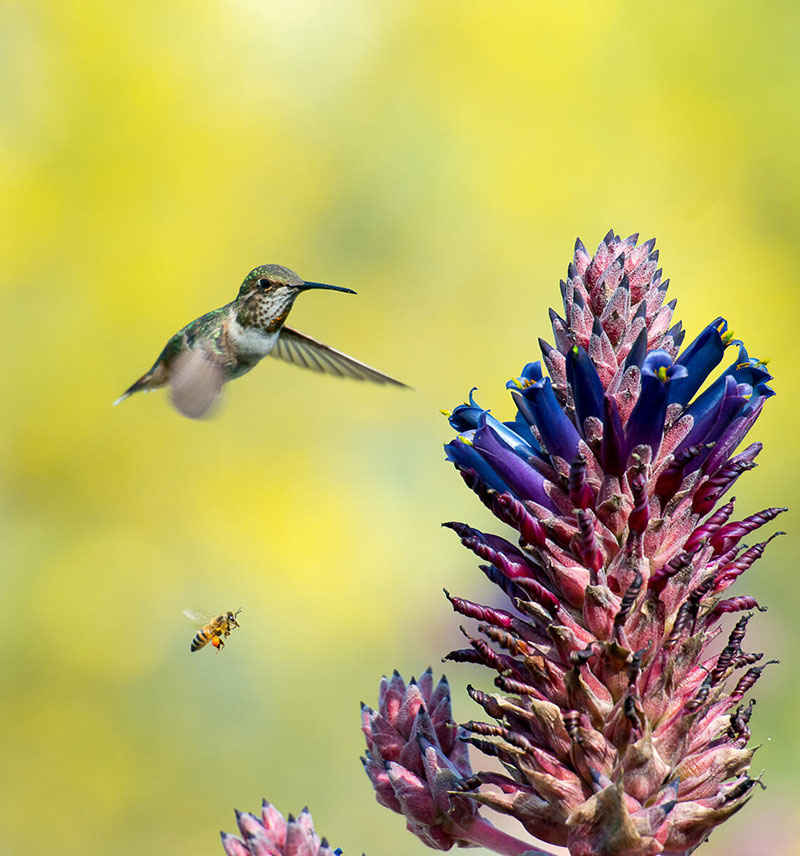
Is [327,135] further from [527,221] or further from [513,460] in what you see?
[513,460]

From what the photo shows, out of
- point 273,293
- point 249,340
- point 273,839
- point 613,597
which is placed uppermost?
point 273,293

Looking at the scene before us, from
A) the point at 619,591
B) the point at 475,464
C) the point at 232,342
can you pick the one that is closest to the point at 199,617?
the point at 232,342

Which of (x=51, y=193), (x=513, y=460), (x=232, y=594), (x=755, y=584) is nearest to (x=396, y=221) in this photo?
(x=51, y=193)

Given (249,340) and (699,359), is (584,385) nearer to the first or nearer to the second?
(699,359)

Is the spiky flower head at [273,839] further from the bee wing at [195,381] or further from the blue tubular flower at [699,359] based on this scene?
the bee wing at [195,381]

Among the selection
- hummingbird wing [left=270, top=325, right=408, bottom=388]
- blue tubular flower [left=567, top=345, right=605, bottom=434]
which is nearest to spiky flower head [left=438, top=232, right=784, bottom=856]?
blue tubular flower [left=567, top=345, right=605, bottom=434]

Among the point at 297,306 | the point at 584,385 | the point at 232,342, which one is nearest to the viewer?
the point at 584,385

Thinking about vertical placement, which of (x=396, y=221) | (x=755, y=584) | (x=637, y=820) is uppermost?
(x=396, y=221)
